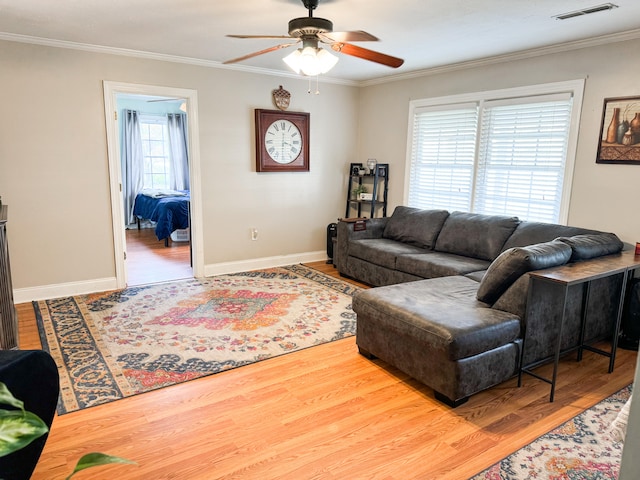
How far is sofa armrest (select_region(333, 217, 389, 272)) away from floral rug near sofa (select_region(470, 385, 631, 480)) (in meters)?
3.07

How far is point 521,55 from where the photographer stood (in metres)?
4.21

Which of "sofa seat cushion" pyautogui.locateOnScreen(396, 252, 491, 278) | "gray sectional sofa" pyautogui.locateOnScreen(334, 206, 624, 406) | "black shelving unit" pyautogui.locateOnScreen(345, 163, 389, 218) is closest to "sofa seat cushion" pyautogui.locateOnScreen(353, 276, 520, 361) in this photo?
"gray sectional sofa" pyautogui.locateOnScreen(334, 206, 624, 406)

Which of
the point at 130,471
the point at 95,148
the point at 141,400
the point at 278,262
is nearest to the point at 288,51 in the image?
the point at 95,148

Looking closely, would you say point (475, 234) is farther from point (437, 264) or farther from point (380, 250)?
point (380, 250)

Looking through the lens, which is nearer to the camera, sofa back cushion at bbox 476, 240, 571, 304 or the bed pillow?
sofa back cushion at bbox 476, 240, 571, 304

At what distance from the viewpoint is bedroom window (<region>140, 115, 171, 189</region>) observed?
8688 mm

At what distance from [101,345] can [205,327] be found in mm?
791

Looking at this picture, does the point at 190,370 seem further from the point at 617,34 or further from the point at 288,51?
the point at 617,34

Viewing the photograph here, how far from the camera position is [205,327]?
368 cm

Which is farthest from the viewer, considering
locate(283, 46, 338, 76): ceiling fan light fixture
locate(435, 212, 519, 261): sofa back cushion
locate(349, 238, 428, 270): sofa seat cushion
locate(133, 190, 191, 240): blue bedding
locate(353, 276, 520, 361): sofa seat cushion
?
locate(133, 190, 191, 240): blue bedding

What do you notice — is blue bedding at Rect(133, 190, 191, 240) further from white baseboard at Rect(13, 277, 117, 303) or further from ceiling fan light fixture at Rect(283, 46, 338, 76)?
ceiling fan light fixture at Rect(283, 46, 338, 76)

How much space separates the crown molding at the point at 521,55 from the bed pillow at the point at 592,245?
163cm

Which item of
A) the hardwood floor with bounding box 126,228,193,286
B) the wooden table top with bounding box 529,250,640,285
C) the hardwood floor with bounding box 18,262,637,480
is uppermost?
the wooden table top with bounding box 529,250,640,285

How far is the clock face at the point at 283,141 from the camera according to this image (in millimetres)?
5445
